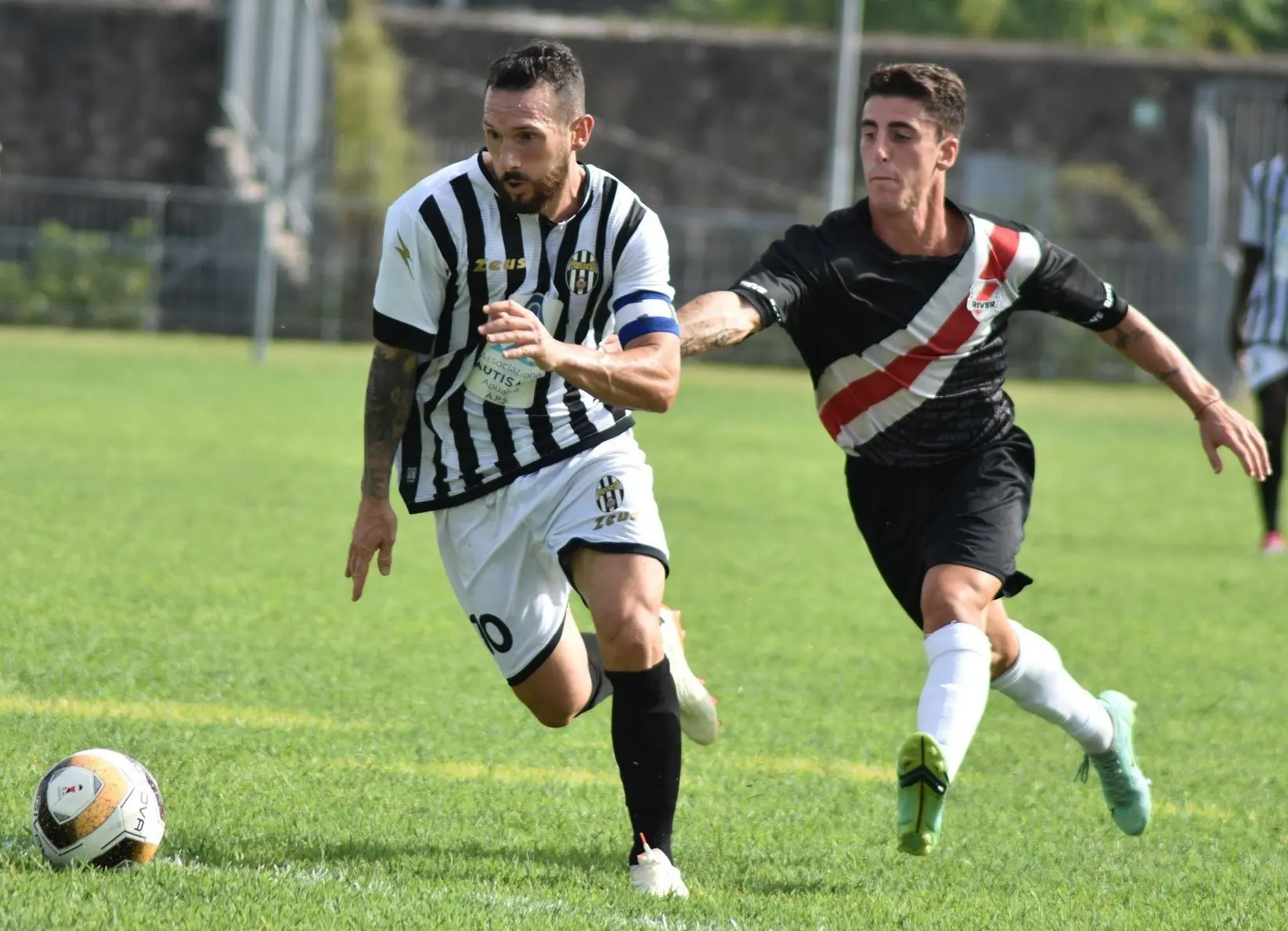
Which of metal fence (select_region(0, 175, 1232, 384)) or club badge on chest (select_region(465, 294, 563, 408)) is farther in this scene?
metal fence (select_region(0, 175, 1232, 384))

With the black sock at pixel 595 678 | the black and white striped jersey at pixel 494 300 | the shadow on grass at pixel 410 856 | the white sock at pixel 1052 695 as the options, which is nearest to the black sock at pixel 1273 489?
the white sock at pixel 1052 695

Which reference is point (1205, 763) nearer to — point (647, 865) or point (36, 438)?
point (647, 865)

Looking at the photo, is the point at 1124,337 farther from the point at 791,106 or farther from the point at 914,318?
the point at 791,106

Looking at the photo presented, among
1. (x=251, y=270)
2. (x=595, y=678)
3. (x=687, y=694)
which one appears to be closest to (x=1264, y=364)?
(x=687, y=694)

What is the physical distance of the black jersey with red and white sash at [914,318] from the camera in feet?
17.6

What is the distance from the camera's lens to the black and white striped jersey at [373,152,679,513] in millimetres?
4902

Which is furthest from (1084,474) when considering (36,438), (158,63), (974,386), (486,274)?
(158,63)

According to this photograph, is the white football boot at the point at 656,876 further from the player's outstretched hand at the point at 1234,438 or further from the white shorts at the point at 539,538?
the player's outstretched hand at the point at 1234,438

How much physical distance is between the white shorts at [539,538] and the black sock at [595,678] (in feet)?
0.73

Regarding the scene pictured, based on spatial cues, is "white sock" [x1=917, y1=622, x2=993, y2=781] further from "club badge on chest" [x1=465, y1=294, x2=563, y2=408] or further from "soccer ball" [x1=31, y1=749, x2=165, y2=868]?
"soccer ball" [x1=31, y1=749, x2=165, y2=868]

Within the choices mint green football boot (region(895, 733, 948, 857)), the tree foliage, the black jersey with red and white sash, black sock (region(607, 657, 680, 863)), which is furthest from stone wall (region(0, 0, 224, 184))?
mint green football boot (region(895, 733, 948, 857))

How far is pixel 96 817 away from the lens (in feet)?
14.4

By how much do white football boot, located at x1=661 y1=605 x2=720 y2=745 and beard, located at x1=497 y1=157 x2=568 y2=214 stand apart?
1198mm

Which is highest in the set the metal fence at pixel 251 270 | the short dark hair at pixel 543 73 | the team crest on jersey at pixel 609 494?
the short dark hair at pixel 543 73
